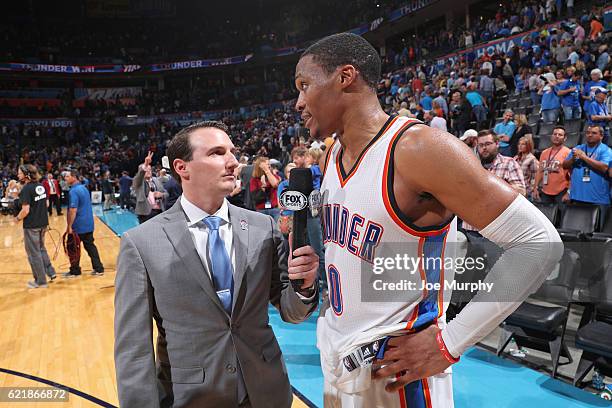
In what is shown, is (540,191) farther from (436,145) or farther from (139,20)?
(139,20)

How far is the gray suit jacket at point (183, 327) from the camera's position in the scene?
1.62 meters

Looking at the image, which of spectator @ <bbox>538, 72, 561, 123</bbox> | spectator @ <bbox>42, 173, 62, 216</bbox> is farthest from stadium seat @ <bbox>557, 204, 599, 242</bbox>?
spectator @ <bbox>42, 173, 62, 216</bbox>

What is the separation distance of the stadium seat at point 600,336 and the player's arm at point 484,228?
2.30m

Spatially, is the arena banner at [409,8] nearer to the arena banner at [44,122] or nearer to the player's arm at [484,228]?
the arena banner at [44,122]

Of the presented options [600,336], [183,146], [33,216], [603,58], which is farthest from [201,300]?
[603,58]

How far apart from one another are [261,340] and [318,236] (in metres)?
3.49

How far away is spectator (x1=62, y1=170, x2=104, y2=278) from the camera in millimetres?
7012

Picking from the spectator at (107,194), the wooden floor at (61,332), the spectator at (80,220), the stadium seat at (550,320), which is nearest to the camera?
the stadium seat at (550,320)

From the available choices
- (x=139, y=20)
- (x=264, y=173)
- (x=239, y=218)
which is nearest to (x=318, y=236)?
(x=264, y=173)

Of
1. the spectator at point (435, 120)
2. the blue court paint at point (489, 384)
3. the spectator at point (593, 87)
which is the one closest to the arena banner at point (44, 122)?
the spectator at point (435, 120)

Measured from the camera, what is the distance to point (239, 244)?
5.97 feet

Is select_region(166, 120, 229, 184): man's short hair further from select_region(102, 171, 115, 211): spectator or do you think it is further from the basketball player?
select_region(102, 171, 115, 211): spectator

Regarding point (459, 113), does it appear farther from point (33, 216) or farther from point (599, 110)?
point (33, 216)

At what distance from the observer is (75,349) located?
4586 mm
